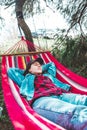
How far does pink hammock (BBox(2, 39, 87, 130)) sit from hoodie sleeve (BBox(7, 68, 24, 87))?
0.11 feet

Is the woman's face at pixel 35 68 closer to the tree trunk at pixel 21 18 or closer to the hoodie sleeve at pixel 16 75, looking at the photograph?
the hoodie sleeve at pixel 16 75

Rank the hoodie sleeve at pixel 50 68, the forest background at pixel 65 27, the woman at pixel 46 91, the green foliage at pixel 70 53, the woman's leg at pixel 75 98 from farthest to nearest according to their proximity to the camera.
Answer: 1. the green foliage at pixel 70 53
2. the forest background at pixel 65 27
3. the hoodie sleeve at pixel 50 68
4. the woman's leg at pixel 75 98
5. the woman at pixel 46 91

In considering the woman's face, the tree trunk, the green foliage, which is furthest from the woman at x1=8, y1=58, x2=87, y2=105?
the green foliage

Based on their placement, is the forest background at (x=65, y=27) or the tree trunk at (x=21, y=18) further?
the forest background at (x=65, y=27)

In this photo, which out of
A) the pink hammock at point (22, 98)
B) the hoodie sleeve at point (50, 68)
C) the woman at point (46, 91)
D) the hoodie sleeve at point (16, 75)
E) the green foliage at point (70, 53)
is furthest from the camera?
the green foliage at point (70, 53)

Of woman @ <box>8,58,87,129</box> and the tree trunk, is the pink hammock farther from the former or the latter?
the tree trunk

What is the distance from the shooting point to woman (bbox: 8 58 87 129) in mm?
2061

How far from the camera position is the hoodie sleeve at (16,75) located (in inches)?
101

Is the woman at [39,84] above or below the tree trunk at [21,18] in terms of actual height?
below

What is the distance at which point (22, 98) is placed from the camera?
2400mm

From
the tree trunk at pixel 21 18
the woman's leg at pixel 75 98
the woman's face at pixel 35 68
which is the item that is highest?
the tree trunk at pixel 21 18

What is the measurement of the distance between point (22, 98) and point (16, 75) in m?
0.27

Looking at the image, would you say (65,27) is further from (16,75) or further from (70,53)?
(16,75)

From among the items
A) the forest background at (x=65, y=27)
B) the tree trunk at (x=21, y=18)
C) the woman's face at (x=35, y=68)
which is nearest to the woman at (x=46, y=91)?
the woman's face at (x=35, y=68)
